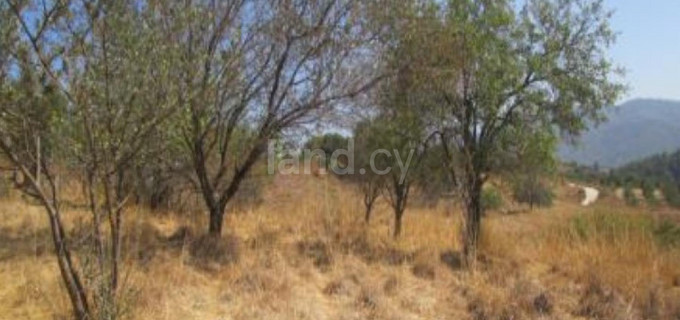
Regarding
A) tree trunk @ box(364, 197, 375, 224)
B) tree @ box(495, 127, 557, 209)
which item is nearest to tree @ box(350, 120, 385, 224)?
tree trunk @ box(364, 197, 375, 224)

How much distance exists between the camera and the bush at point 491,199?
33.9m

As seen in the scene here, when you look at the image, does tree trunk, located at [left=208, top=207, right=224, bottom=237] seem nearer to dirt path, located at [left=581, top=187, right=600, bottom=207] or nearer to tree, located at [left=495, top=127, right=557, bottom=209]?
tree, located at [left=495, top=127, right=557, bottom=209]

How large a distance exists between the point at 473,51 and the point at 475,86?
1.92 ft

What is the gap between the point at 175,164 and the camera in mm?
11086

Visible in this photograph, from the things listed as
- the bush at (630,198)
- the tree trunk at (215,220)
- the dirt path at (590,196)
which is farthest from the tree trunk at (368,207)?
the bush at (630,198)

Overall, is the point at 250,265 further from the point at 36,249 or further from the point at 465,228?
the point at 465,228

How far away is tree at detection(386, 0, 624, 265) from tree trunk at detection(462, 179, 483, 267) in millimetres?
16

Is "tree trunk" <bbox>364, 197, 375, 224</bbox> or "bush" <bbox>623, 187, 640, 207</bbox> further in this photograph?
"bush" <bbox>623, 187, 640, 207</bbox>

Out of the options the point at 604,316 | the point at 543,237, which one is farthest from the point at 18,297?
the point at 543,237

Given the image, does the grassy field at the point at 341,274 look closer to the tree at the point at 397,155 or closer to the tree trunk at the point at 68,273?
the tree trunk at the point at 68,273

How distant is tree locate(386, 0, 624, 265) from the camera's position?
1133 cm

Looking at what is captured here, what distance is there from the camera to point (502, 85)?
37.4 feet

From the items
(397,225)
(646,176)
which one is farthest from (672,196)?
(646,176)

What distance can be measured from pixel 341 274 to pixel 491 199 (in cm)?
2810
